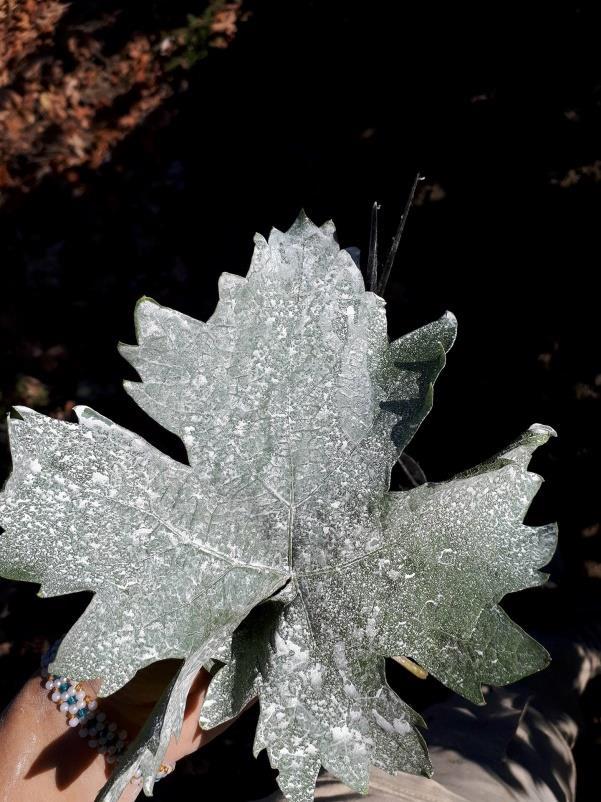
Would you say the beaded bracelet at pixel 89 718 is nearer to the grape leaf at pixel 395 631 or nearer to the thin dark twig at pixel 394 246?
the grape leaf at pixel 395 631

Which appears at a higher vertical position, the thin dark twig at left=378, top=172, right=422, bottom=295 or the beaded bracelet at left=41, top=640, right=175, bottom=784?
the thin dark twig at left=378, top=172, right=422, bottom=295

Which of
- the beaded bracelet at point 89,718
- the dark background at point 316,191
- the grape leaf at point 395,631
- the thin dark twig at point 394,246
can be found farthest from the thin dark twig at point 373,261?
the dark background at point 316,191

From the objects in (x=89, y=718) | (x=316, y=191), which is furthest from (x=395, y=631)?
(x=316, y=191)

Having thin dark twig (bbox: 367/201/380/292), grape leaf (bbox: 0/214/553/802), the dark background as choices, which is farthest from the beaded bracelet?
the dark background

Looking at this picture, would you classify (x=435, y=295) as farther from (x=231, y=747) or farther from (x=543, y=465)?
(x=231, y=747)

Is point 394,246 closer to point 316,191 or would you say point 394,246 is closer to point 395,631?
point 395,631

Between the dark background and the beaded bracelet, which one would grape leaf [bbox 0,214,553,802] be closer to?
the beaded bracelet
